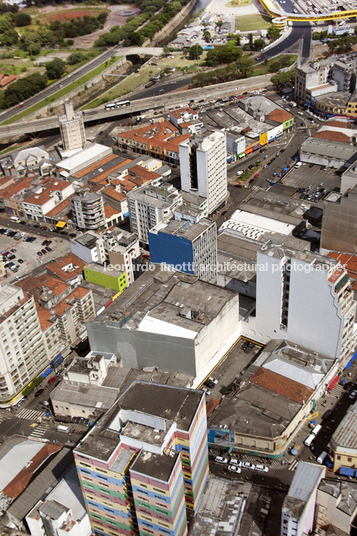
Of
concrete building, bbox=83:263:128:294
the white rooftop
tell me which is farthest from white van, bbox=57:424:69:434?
the white rooftop

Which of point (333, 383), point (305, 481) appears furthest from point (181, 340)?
point (305, 481)

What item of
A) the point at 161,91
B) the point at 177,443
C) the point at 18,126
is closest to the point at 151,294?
the point at 177,443

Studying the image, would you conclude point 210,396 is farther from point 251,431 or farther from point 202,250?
point 202,250

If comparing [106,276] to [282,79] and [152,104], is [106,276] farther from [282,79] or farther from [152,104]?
[282,79]

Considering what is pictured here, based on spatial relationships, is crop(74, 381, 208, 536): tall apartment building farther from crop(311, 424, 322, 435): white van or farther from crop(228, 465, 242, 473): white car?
crop(311, 424, 322, 435): white van

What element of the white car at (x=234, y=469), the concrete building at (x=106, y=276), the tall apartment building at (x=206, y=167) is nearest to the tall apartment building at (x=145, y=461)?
the white car at (x=234, y=469)
